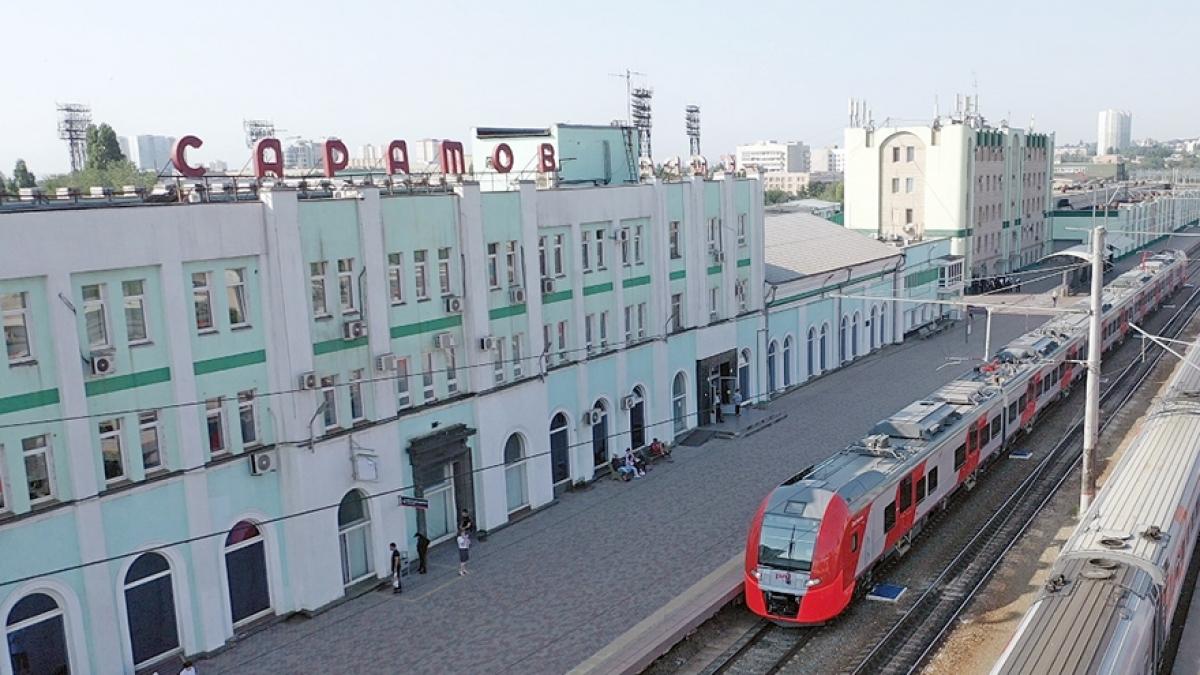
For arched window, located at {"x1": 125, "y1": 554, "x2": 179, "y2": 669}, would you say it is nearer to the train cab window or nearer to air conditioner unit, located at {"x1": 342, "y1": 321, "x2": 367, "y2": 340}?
air conditioner unit, located at {"x1": 342, "y1": 321, "x2": 367, "y2": 340}

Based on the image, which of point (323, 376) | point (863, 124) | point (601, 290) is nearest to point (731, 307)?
point (601, 290)

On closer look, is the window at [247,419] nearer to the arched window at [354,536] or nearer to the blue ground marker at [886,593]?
the arched window at [354,536]

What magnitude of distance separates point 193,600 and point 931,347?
41.6m

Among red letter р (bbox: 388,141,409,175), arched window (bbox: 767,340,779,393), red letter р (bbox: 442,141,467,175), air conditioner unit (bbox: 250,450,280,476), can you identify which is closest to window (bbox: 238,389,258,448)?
air conditioner unit (bbox: 250,450,280,476)

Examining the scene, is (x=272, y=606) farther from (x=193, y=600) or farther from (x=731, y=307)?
(x=731, y=307)

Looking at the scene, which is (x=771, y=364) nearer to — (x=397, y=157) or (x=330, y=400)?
(x=397, y=157)

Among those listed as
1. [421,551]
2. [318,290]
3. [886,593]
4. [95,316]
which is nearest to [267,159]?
[318,290]

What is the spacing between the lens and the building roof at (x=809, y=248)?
4444cm

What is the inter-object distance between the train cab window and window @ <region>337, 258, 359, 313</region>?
13.1 m

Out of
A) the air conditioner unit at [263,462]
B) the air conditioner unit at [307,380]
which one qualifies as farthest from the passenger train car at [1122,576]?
the air conditioner unit at [263,462]

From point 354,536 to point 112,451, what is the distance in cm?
629

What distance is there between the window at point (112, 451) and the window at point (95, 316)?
59.0 inches

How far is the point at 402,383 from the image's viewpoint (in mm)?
24750

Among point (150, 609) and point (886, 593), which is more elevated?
point (150, 609)
